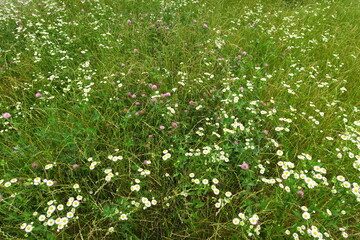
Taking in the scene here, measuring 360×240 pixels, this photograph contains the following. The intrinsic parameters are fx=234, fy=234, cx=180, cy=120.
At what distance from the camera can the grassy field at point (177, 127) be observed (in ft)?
5.19

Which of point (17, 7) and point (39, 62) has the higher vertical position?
point (17, 7)

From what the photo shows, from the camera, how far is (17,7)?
14.7 feet

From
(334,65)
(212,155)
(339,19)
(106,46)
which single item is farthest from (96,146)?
(339,19)

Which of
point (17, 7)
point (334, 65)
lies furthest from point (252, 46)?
point (17, 7)

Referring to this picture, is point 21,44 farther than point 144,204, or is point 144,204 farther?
point 21,44

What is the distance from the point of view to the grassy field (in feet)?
5.19

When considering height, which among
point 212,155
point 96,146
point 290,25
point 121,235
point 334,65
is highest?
point 290,25

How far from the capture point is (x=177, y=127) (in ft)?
6.80

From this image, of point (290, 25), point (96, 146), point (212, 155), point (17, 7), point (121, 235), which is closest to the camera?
point (121, 235)

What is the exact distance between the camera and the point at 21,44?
3.46 m

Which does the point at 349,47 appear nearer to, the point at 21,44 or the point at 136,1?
the point at 136,1

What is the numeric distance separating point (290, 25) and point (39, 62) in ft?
13.4

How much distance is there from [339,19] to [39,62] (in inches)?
210

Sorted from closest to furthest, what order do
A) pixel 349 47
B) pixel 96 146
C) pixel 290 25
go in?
1. pixel 96 146
2. pixel 349 47
3. pixel 290 25
